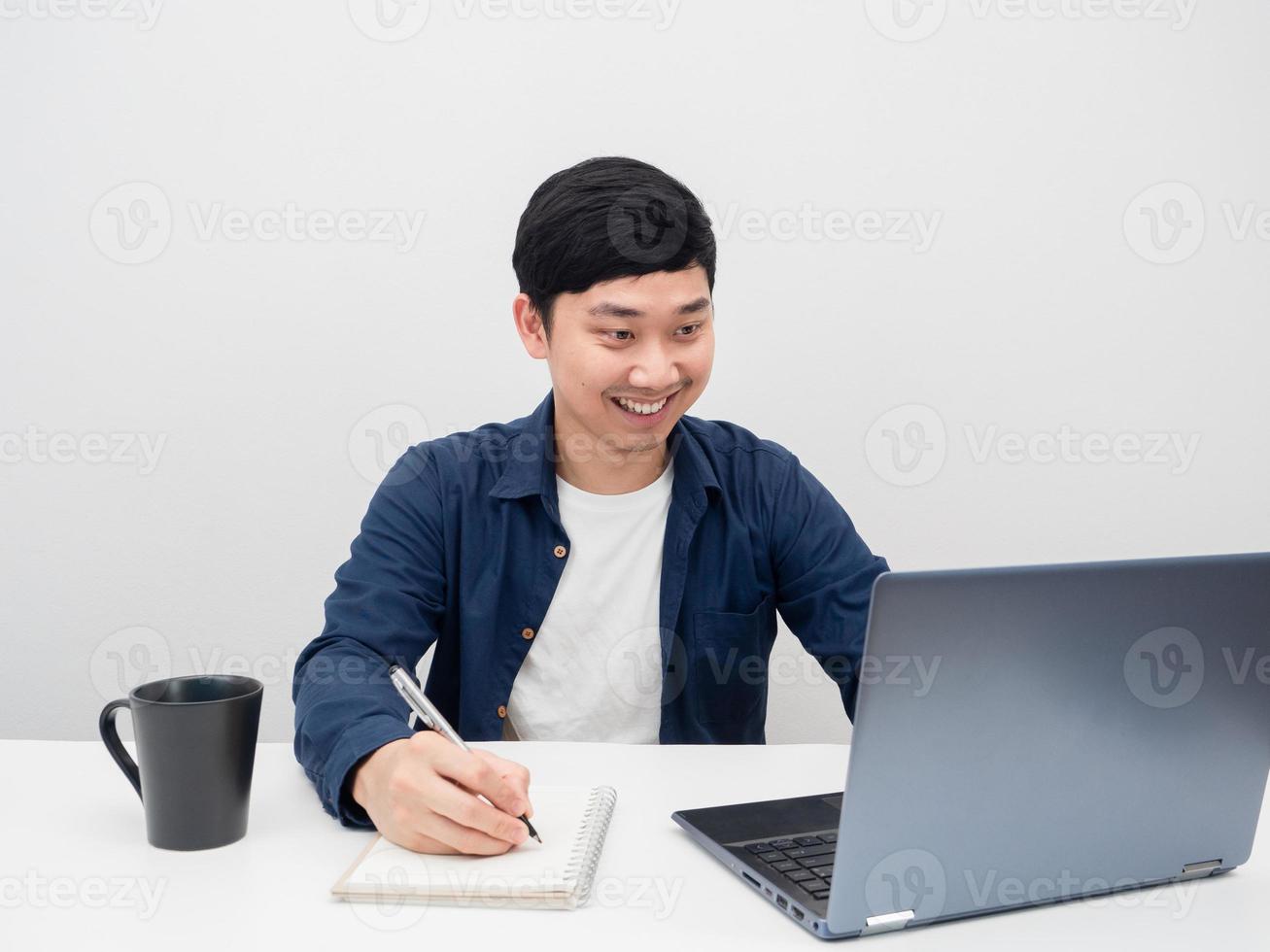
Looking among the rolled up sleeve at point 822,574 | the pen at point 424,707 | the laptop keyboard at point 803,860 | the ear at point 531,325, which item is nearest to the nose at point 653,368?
the ear at point 531,325

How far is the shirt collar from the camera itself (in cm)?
154

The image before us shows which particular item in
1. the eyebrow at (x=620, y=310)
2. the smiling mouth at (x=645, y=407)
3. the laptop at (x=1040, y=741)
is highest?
the eyebrow at (x=620, y=310)

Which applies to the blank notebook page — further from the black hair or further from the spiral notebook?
the black hair

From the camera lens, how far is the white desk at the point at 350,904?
2.56ft

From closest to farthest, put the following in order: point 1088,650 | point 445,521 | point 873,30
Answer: point 1088,650 → point 445,521 → point 873,30

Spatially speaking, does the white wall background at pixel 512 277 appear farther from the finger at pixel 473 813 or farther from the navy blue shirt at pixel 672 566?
the finger at pixel 473 813

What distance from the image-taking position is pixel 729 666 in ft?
5.19

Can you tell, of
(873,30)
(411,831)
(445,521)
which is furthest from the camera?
(873,30)

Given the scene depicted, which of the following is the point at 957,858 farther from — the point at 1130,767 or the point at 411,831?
the point at 411,831

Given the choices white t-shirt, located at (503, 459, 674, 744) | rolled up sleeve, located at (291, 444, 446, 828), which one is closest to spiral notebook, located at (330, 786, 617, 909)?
rolled up sleeve, located at (291, 444, 446, 828)

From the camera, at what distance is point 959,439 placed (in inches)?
86.7

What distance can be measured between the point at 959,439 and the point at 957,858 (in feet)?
5.01

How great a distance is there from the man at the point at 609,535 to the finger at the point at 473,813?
424 millimetres

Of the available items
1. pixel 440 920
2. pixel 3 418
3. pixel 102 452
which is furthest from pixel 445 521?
pixel 3 418
